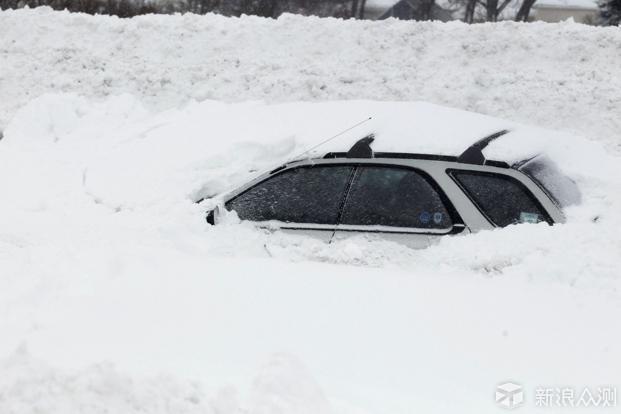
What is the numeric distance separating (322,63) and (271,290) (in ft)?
23.2

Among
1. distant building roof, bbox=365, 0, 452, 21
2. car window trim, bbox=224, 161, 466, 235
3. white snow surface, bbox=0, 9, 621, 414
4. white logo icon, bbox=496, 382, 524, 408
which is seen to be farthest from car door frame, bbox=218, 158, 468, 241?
distant building roof, bbox=365, 0, 452, 21

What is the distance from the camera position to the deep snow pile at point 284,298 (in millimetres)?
3357

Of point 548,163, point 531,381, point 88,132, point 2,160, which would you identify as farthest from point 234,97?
point 531,381

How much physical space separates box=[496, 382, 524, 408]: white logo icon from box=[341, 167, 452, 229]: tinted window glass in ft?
5.56

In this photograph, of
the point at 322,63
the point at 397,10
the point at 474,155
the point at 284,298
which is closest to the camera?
the point at 284,298

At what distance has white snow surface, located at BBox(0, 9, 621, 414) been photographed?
3.38 m

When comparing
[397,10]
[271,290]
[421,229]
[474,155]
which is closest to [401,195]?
[421,229]

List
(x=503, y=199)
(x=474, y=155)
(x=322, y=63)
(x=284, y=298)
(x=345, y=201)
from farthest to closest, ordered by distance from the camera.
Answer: (x=322, y=63)
(x=345, y=201)
(x=474, y=155)
(x=503, y=199)
(x=284, y=298)

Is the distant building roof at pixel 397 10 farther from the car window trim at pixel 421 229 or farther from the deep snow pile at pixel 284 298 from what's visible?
the car window trim at pixel 421 229

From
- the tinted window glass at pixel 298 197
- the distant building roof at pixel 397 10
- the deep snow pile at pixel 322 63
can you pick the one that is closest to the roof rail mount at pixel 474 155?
the tinted window glass at pixel 298 197

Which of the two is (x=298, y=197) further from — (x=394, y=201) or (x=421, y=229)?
(x=421, y=229)

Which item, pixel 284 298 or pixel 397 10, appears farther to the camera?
pixel 397 10

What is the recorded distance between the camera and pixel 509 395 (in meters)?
3.42

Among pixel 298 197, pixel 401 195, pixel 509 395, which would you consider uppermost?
pixel 401 195
